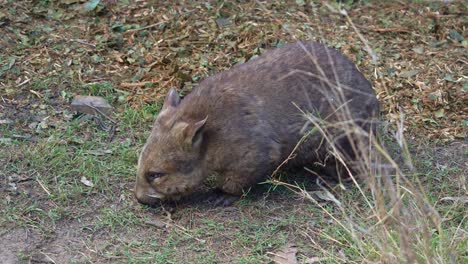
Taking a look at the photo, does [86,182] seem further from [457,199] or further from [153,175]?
[457,199]

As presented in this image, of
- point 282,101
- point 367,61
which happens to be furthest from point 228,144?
point 367,61

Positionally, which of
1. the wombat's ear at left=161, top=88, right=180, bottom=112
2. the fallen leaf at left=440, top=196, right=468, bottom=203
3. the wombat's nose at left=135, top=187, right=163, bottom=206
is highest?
the wombat's ear at left=161, top=88, right=180, bottom=112

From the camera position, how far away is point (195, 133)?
5.62m

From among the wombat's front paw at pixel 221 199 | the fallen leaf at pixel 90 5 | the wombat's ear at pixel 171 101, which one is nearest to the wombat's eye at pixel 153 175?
the wombat's front paw at pixel 221 199

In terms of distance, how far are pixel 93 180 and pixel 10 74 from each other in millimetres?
1605

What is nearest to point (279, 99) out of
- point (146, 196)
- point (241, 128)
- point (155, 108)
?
point (241, 128)

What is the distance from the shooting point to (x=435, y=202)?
5.73m

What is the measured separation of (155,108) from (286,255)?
1992 millimetres

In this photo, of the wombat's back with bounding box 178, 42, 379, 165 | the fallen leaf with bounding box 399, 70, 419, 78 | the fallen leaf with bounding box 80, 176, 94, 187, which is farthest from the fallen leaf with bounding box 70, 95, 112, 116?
the fallen leaf with bounding box 399, 70, 419, 78

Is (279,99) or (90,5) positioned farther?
(90,5)

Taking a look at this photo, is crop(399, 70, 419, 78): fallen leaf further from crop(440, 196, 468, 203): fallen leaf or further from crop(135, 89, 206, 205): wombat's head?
crop(135, 89, 206, 205): wombat's head

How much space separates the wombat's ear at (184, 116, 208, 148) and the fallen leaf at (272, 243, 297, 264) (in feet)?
2.94

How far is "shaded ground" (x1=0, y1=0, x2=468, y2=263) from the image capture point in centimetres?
544

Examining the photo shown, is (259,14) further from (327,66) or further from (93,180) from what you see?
(93,180)
